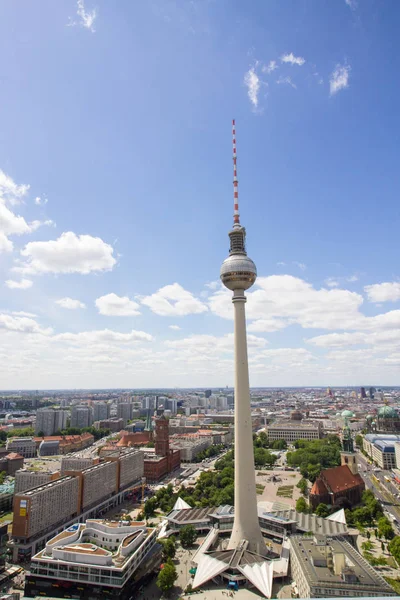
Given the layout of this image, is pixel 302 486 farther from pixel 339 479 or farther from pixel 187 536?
pixel 187 536

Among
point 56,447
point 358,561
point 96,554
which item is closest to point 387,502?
point 358,561

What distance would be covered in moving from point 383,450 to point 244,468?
82621 mm

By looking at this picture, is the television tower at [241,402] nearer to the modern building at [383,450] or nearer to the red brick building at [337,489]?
the red brick building at [337,489]

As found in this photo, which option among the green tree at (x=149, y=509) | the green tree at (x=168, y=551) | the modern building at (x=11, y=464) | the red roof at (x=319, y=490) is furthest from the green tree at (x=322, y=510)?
the modern building at (x=11, y=464)

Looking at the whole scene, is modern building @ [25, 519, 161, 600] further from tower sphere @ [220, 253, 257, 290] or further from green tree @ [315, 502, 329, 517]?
tower sphere @ [220, 253, 257, 290]

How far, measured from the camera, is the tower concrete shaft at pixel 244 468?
57312 millimetres

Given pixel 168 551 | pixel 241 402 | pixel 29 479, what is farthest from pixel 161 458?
pixel 241 402

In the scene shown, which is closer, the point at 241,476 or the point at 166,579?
the point at 166,579

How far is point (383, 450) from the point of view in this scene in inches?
4850

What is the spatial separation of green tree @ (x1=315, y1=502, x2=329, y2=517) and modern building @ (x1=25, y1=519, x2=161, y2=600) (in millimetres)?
32111

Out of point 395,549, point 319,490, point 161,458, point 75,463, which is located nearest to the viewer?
point 395,549

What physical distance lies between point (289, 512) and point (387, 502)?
3010 cm

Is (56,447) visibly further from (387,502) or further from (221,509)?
(387,502)

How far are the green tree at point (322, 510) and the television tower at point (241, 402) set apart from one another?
19.8 m
